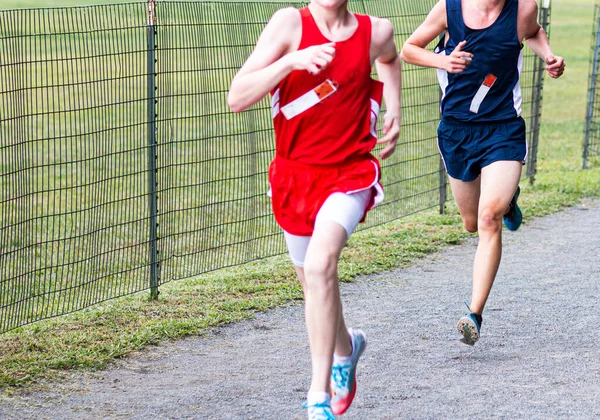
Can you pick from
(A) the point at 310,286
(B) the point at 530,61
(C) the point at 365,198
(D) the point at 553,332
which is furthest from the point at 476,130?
(B) the point at 530,61

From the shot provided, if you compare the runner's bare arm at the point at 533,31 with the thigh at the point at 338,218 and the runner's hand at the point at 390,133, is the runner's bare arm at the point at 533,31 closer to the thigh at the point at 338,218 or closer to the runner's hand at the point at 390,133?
the runner's hand at the point at 390,133

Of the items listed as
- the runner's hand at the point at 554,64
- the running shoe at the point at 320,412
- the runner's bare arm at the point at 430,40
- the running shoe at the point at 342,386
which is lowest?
the running shoe at the point at 342,386

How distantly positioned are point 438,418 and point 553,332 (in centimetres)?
184

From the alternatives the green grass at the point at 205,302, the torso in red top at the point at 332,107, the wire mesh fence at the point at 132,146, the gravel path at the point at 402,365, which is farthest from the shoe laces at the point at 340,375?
the wire mesh fence at the point at 132,146

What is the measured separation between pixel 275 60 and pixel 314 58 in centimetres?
37

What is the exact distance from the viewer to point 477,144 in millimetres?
5988

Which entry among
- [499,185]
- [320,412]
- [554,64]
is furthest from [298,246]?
[554,64]

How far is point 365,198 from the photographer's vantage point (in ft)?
14.4

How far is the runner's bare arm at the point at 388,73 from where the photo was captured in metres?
4.37

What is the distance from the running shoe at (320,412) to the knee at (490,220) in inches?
81.6

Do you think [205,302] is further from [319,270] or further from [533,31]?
[319,270]

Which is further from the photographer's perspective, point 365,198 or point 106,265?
point 106,265

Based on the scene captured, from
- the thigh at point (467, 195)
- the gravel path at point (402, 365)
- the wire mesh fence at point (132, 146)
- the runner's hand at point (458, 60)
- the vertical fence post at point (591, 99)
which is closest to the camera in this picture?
the gravel path at point (402, 365)

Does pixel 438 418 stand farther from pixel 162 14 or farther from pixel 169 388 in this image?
pixel 162 14
